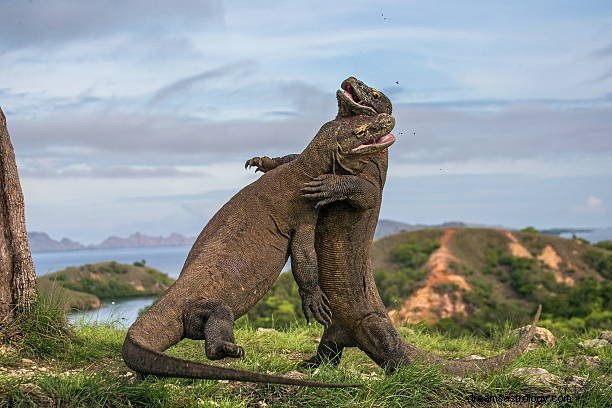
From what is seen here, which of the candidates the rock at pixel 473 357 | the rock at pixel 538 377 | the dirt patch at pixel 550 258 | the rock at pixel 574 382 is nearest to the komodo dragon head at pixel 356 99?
the rock at pixel 473 357

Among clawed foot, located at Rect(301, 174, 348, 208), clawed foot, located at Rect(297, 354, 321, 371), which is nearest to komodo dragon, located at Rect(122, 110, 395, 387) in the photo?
clawed foot, located at Rect(301, 174, 348, 208)

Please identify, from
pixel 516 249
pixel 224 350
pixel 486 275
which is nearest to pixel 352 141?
pixel 224 350

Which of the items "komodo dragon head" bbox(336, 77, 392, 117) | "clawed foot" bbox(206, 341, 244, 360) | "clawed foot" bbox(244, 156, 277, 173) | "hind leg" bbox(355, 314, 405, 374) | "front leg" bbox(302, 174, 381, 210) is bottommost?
"hind leg" bbox(355, 314, 405, 374)

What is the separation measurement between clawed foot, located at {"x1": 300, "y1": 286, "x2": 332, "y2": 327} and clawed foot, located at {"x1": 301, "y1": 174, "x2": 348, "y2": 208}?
879mm

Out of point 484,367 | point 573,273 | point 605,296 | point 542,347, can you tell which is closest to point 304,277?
point 484,367

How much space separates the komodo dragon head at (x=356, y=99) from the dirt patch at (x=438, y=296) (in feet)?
125

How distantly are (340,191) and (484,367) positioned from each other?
293 cm

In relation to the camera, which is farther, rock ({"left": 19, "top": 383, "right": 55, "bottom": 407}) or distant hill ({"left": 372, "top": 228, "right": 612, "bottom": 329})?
distant hill ({"left": 372, "top": 228, "right": 612, "bottom": 329})

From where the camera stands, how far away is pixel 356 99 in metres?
8.45

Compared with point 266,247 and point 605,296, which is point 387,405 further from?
point 605,296

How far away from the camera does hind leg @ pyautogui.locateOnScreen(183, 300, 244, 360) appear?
6727 millimetres

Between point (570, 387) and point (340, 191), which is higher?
point (340, 191)

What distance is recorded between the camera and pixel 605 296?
46719 mm

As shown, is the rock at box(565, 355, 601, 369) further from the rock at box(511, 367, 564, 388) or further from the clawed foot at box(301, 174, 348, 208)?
the clawed foot at box(301, 174, 348, 208)
